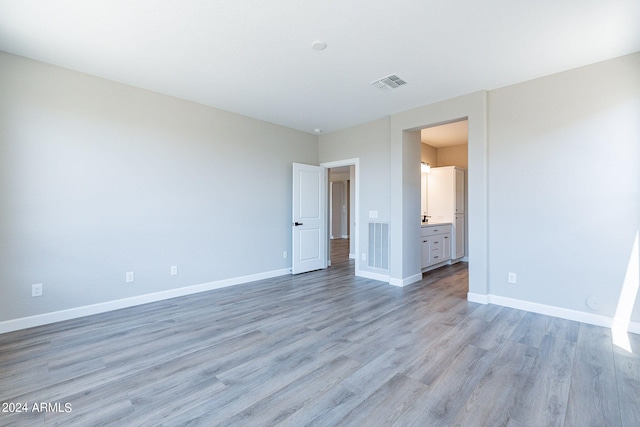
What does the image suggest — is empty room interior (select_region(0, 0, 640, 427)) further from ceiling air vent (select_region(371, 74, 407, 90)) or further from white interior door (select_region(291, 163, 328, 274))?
white interior door (select_region(291, 163, 328, 274))

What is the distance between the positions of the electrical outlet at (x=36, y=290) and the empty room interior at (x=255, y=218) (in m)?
0.01

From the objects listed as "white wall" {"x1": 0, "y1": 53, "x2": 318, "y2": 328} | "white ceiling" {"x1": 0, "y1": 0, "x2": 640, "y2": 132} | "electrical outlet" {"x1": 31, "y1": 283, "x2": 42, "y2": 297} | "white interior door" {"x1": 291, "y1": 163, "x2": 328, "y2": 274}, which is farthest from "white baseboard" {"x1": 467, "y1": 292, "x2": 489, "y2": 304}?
"electrical outlet" {"x1": 31, "y1": 283, "x2": 42, "y2": 297}

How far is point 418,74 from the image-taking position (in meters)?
3.09

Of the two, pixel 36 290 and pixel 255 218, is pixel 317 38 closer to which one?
pixel 255 218

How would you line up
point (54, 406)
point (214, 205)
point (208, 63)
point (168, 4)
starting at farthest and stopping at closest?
point (214, 205), point (208, 63), point (168, 4), point (54, 406)

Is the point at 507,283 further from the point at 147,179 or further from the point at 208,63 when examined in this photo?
the point at 147,179

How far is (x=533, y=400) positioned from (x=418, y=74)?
2.99 metres

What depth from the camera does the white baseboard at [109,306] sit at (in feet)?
9.00

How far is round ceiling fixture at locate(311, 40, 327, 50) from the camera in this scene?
2.51 metres

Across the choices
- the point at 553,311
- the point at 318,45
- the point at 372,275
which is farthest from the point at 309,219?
the point at 553,311

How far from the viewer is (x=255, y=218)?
4656 mm

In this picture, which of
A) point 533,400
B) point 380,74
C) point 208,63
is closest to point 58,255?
point 208,63

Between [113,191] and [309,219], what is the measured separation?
3006mm

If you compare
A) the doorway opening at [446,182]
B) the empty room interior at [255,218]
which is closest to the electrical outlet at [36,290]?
the empty room interior at [255,218]
